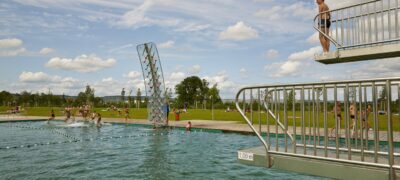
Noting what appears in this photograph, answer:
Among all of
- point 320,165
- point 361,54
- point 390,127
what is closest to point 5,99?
point 361,54

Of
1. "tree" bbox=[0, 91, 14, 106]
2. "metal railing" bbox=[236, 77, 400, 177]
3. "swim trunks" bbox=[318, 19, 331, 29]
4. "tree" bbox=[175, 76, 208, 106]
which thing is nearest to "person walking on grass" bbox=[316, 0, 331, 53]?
"swim trunks" bbox=[318, 19, 331, 29]

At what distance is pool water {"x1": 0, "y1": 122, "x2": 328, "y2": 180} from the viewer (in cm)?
1117

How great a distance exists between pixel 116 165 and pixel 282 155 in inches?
335

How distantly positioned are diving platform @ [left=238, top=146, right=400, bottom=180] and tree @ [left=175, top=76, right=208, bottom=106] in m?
105

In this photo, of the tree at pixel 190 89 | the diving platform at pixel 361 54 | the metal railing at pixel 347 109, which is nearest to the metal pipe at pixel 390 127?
the metal railing at pixel 347 109

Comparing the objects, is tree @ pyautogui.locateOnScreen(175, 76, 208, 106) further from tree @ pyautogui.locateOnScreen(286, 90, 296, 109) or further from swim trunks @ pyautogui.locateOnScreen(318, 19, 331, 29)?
tree @ pyautogui.locateOnScreen(286, 90, 296, 109)

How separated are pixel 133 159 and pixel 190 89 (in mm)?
100679

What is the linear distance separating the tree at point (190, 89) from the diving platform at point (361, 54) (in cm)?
10185

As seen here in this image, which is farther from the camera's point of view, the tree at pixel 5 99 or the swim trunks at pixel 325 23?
the tree at pixel 5 99

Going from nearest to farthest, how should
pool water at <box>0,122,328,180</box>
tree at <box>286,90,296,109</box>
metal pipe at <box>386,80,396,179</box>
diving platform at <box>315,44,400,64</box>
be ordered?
metal pipe at <box>386,80,396,179</box> → tree at <box>286,90,296,109</box> → diving platform at <box>315,44,400,64</box> → pool water at <box>0,122,328,180</box>

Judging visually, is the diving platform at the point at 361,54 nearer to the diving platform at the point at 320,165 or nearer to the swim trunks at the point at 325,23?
the swim trunks at the point at 325,23

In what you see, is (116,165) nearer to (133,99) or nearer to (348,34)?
(348,34)

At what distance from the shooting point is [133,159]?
45.9 ft

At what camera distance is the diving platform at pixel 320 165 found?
15.4 ft
